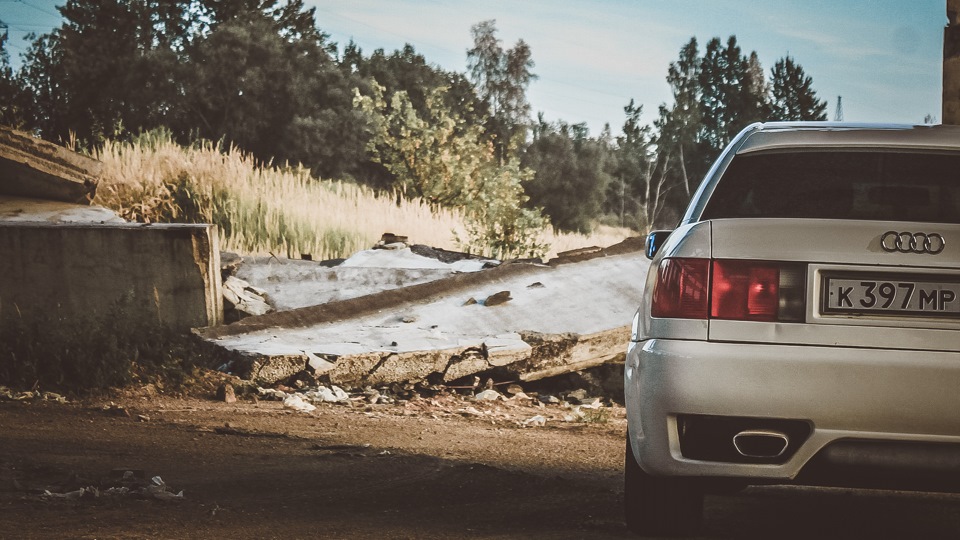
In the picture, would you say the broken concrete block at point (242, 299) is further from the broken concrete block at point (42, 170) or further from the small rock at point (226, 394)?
the broken concrete block at point (42, 170)

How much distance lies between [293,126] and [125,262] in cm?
3451

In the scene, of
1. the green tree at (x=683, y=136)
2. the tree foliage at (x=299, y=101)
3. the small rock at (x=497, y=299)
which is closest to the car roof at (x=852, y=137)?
the small rock at (x=497, y=299)

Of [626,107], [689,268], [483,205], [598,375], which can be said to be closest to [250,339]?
[598,375]

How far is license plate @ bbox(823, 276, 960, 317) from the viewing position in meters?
3.43

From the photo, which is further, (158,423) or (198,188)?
(198,188)

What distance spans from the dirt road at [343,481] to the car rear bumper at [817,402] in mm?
923

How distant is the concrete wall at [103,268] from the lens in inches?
377

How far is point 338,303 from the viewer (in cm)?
1050

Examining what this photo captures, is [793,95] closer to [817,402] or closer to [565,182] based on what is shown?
[565,182]

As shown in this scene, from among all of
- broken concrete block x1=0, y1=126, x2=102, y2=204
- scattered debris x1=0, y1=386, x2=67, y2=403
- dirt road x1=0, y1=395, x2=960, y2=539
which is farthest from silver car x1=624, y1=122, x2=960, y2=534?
broken concrete block x1=0, y1=126, x2=102, y2=204

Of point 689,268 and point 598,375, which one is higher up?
point 689,268

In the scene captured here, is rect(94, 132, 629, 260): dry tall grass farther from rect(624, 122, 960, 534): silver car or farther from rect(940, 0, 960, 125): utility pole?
rect(624, 122, 960, 534): silver car

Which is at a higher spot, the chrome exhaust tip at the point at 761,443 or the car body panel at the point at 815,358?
the car body panel at the point at 815,358

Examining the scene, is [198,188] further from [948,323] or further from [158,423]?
[948,323]
